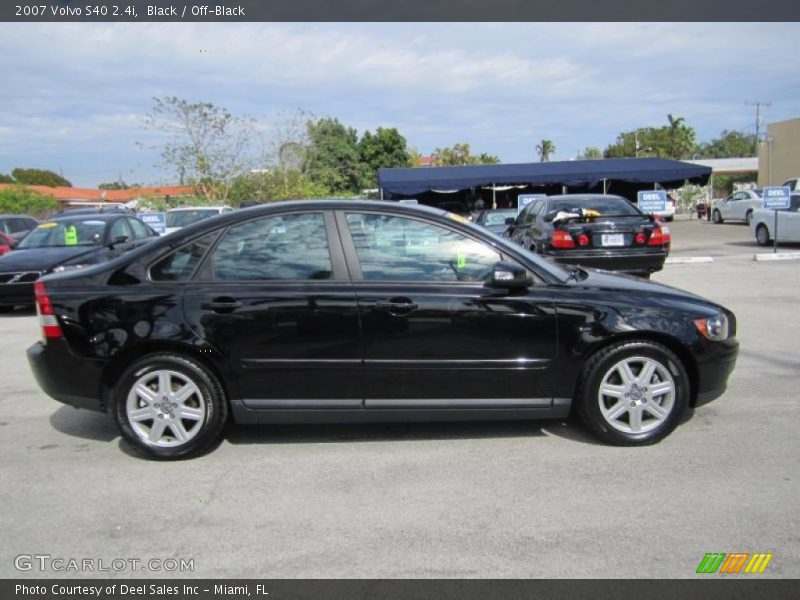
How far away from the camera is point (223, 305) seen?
4121mm

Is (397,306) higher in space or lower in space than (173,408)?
higher

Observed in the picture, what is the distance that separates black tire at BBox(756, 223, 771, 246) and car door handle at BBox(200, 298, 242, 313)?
56.8 feet

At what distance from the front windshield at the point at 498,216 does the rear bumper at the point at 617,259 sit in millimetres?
8038

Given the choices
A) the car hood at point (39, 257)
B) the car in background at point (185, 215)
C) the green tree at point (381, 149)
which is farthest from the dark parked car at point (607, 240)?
the green tree at point (381, 149)

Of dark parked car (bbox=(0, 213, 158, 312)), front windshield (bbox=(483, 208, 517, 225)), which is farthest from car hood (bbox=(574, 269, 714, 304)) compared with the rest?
front windshield (bbox=(483, 208, 517, 225))

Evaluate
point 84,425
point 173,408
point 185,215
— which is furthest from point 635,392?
point 185,215

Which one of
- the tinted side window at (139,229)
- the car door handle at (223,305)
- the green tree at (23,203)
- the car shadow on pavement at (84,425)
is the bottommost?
the car shadow on pavement at (84,425)

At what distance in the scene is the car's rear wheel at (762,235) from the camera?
57.3 feet

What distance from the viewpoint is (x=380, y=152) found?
61.5 m

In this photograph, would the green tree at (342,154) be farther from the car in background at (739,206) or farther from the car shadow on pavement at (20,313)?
the car shadow on pavement at (20,313)

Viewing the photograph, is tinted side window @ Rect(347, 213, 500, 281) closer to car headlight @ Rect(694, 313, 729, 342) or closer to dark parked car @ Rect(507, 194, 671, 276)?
car headlight @ Rect(694, 313, 729, 342)

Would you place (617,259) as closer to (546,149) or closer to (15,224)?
(15,224)

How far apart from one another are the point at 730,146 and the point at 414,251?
328ft

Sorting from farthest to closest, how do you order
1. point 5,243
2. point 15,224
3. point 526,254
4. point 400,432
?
point 15,224, point 5,243, point 400,432, point 526,254
